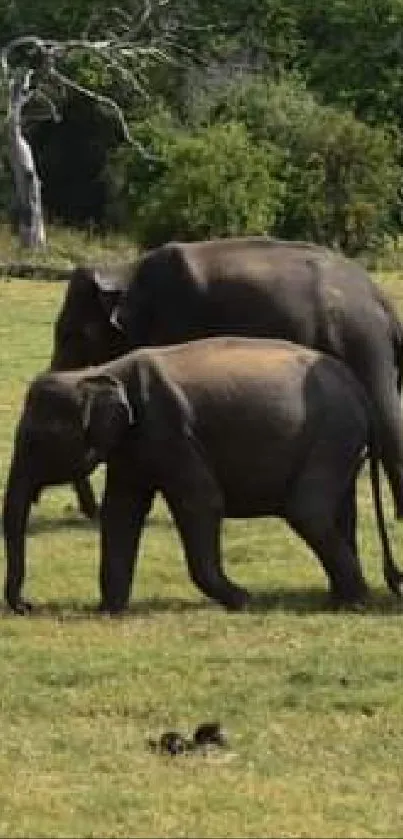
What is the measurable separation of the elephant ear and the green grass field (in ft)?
3.05

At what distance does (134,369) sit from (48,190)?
42.1m

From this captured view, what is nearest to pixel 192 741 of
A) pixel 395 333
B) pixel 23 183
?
pixel 395 333

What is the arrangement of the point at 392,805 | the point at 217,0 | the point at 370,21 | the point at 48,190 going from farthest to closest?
the point at 217,0 → the point at 370,21 → the point at 48,190 → the point at 392,805

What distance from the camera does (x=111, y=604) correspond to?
34.9 ft

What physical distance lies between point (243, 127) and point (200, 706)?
38.0 meters

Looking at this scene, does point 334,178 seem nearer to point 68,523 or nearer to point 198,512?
point 68,523

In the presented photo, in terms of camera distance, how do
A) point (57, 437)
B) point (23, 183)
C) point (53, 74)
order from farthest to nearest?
1. point (53, 74)
2. point (23, 183)
3. point (57, 437)

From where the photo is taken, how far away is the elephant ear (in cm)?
1031

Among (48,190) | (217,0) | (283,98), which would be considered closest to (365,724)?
(283,98)

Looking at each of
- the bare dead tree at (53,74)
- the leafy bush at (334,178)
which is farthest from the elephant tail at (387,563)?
the bare dead tree at (53,74)

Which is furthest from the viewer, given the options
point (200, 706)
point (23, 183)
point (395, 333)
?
point (23, 183)

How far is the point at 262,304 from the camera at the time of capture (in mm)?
12930

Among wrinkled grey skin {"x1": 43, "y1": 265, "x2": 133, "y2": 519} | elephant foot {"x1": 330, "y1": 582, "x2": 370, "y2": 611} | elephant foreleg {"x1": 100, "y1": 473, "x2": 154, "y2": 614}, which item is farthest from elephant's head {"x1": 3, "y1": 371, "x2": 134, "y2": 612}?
wrinkled grey skin {"x1": 43, "y1": 265, "x2": 133, "y2": 519}

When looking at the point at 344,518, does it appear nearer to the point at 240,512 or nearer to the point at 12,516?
the point at 240,512
